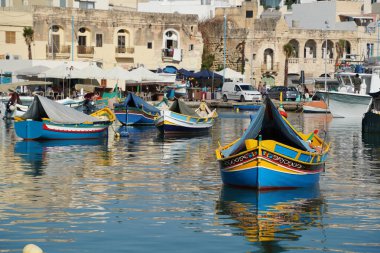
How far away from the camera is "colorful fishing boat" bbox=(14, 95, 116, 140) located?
4178 centimetres

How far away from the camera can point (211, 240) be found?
65.2 ft

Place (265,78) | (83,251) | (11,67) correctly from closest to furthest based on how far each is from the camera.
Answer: (83,251), (11,67), (265,78)

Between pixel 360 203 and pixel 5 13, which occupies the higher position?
pixel 5 13

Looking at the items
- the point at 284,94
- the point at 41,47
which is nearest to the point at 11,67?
the point at 41,47

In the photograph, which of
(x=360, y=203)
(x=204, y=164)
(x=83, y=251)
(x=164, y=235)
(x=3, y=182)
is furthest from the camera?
(x=204, y=164)

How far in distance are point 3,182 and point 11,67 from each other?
48359 millimetres

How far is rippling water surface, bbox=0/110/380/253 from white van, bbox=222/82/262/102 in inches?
1505

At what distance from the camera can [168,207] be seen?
23828 millimetres

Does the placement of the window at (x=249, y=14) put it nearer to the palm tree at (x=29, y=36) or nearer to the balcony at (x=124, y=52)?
the balcony at (x=124, y=52)

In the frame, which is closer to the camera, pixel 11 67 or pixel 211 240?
pixel 211 240

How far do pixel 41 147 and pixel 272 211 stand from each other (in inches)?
717

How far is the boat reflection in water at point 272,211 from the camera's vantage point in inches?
816

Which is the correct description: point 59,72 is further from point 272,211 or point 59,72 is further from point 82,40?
point 272,211

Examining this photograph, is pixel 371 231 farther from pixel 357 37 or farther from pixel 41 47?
pixel 357 37
